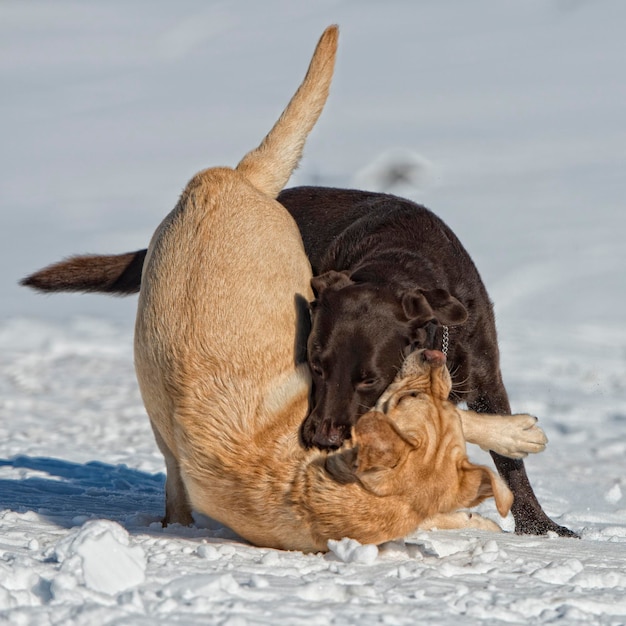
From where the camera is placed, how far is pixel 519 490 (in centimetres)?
558

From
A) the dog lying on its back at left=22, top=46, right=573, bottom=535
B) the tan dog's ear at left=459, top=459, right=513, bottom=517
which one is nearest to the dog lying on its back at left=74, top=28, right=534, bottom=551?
the tan dog's ear at left=459, top=459, right=513, bottom=517

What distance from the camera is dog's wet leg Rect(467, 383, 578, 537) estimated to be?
5.46 metres

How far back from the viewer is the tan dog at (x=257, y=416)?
3.80 metres

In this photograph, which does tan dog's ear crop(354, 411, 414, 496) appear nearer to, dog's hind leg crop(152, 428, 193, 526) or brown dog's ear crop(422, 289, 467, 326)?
dog's hind leg crop(152, 428, 193, 526)

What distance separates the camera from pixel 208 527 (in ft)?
14.9

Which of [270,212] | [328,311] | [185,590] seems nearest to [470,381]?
[328,311]

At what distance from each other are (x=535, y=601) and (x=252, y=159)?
3260 mm

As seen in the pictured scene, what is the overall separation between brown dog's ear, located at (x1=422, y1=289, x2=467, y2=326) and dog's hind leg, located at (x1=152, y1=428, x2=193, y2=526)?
5.03 feet

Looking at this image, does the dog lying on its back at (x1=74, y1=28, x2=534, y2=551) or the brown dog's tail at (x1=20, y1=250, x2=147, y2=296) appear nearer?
the dog lying on its back at (x1=74, y1=28, x2=534, y2=551)

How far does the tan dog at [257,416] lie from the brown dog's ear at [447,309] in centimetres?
68

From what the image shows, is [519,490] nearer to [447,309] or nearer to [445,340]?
[445,340]

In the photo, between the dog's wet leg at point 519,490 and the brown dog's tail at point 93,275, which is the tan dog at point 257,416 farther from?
the brown dog's tail at point 93,275

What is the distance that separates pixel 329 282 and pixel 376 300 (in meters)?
0.26

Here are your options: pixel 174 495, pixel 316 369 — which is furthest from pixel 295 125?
pixel 174 495
